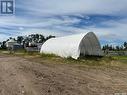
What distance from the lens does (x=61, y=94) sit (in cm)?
905

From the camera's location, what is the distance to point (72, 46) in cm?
3375

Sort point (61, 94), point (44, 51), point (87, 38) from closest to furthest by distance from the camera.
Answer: point (61, 94)
point (87, 38)
point (44, 51)

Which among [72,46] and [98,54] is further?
[98,54]

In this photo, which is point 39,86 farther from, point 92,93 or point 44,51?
point 44,51

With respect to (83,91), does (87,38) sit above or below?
above

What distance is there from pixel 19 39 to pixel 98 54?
105348mm

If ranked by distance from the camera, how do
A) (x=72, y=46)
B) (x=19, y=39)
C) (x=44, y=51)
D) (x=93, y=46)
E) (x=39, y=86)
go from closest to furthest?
1. (x=39, y=86)
2. (x=72, y=46)
3. (x=93, y=46)
4. (x=44, y=51)
5. (x=19, y=39)

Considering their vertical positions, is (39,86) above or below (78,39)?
below

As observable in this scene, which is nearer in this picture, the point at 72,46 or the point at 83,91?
the point at 83,91

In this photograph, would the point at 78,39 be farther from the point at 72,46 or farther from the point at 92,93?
the point at 92,93

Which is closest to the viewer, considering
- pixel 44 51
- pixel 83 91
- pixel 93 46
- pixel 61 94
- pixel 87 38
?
pixel 61 94

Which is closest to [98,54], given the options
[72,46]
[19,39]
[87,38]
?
[87,38]

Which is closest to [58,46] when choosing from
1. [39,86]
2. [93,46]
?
[93,46]

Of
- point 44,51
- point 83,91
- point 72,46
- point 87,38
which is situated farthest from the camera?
point 44,51
